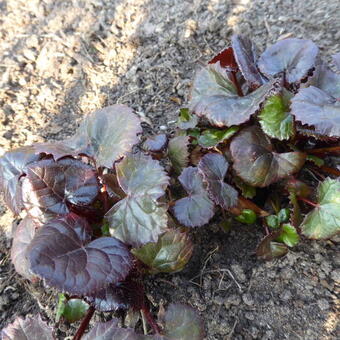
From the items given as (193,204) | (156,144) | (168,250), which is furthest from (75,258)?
(156,144)

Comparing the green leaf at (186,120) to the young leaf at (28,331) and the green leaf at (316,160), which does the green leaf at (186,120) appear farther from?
the young leaf at (28,331)

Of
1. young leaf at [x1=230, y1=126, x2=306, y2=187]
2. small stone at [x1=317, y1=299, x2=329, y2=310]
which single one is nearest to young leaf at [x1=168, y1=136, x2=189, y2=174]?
young leaf at [x1=230, y1=126, x2=306, y2=187]

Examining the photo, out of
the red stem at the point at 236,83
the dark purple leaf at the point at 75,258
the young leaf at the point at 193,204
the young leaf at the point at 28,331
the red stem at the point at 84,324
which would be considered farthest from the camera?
the red stem at the point at 236,83

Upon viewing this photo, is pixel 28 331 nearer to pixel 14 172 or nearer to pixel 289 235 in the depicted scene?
pixel 14 172

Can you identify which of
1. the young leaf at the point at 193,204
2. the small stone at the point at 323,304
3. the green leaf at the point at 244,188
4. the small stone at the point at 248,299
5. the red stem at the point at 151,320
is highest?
the young leaf at the point at 193,204

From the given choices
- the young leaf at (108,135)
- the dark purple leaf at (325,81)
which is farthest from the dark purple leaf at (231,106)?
the young leaf at (108,135)

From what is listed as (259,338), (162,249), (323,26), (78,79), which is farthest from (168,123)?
(259,338)

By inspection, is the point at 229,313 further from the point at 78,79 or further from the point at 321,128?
the point at 78,79
